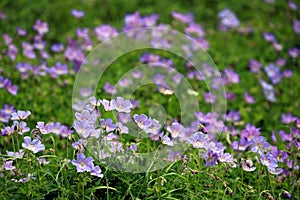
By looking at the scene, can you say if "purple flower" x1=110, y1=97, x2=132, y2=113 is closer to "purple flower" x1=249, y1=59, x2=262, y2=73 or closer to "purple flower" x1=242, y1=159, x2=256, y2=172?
"purple flower" x1=242, y1=159, x2=256, y2=172

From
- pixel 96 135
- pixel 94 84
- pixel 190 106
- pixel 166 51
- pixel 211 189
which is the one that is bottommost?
pixel 211 189

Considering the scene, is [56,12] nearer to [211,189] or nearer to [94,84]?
[94,84]

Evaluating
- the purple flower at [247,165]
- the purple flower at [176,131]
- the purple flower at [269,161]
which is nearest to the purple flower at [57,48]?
the purple flower at [176,131]

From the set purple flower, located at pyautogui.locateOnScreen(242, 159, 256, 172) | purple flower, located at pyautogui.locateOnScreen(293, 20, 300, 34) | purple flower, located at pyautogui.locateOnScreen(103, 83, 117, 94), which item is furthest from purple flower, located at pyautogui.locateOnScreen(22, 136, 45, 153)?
purple flower, located at pyautogui.locateOnScreen(293, 20, 300, 34)

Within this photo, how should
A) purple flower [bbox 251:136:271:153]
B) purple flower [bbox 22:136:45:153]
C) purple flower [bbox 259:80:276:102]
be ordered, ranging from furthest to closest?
purple flower [bbox 259:80:276:102] < purple flower [bbox 251:136:271:153] < purple flower [bbox 22:136:45:153]

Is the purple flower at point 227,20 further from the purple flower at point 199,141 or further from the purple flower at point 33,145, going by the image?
the purple flower at point 33,145

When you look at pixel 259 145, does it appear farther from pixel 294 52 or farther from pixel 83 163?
pixel 294 52

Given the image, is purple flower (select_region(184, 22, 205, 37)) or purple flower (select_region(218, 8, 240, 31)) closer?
purple flower (select_region(184, 22, 205, 37))

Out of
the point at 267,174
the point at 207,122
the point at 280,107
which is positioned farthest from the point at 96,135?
the point at 280,107
